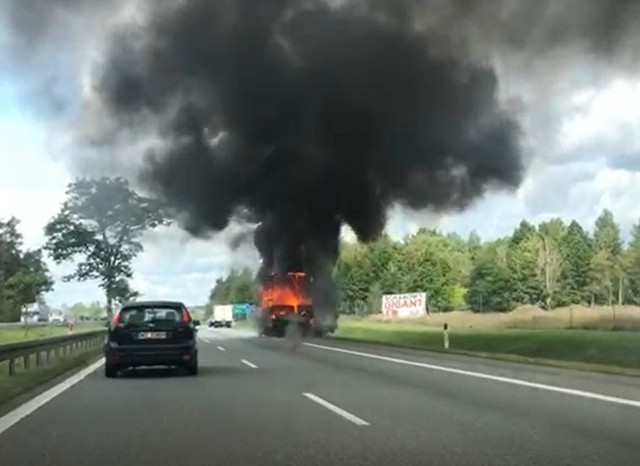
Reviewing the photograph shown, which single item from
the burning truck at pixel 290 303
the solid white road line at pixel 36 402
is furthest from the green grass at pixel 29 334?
the solid white road line at pixel 36 402

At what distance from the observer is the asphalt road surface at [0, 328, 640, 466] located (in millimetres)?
8164

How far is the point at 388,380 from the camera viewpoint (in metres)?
A: 16.6

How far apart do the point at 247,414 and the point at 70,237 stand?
128 feet

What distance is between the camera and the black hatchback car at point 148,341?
1800 centimetres

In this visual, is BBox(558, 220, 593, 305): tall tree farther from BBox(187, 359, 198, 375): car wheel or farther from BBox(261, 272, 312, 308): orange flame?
BBox(187, 359, 198, 375): car wheel

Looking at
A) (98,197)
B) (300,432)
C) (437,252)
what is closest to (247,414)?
(300,432)

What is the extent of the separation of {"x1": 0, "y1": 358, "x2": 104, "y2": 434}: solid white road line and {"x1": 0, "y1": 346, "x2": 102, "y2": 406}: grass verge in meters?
0.39

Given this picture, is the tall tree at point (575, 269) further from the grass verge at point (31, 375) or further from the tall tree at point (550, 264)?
the grass verge at point (31, 375)

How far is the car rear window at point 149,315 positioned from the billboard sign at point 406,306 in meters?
37.8

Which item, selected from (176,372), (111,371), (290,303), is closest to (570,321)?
(290,303)

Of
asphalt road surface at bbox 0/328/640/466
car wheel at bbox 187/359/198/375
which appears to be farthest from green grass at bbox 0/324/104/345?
asphalt road surface at bbox 0/328/640/466

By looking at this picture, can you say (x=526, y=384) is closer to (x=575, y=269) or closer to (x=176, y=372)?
(x=176, y=372)

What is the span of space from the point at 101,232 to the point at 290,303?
12.4 m

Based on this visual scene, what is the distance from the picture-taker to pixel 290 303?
4372cm
